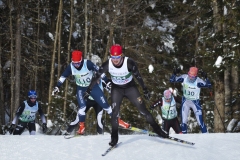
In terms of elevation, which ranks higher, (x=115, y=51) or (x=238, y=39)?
(x=238, y=39)

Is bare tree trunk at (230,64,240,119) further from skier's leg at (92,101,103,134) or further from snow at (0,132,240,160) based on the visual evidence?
snow at (0,132,240,160)

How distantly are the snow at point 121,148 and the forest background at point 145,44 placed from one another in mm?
3191

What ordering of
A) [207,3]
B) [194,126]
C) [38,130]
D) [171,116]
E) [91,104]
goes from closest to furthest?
[91,104]
[171,116]
[207,3]
[38,130]
[194,126]

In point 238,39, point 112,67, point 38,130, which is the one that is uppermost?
point 238,39

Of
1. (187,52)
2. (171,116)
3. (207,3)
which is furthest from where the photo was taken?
(187,52)

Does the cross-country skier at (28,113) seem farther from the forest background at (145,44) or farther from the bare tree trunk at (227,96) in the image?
the bare tree trunk at (227,96)

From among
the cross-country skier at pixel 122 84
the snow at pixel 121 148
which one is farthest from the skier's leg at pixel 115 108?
the snow at pixel 121 148

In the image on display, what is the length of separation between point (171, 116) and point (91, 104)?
2.56 metres

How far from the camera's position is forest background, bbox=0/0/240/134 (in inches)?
540

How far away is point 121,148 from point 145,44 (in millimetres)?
12541

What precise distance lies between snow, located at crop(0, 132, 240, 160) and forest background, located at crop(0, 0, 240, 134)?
126 inches

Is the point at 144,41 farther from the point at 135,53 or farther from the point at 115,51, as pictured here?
the point at 115,51

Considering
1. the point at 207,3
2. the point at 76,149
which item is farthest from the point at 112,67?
the point at 207,3

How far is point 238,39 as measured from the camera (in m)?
13.0
